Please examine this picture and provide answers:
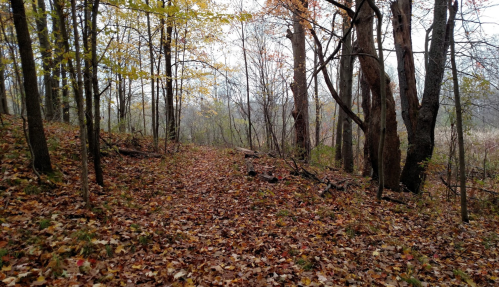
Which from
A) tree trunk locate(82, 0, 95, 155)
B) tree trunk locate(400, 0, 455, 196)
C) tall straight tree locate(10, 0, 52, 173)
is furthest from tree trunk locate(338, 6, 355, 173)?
tall straight tree locate(10, 0, 52, 173)

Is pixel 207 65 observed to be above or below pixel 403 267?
above

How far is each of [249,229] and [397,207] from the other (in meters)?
3.72

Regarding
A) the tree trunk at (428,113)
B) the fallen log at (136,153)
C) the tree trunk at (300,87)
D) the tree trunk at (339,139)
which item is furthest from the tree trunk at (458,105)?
the fallen log at (136,153)

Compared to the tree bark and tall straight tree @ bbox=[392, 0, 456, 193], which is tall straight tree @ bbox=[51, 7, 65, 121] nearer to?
the tree bark

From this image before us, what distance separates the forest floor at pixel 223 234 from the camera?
132 inches

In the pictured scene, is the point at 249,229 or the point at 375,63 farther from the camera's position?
the point at 375,63

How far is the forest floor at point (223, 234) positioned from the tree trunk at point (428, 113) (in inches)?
33.6

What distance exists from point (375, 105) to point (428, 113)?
156 cm

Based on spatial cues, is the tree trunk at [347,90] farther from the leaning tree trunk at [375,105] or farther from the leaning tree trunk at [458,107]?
the leaning tree trunk at [458,107]

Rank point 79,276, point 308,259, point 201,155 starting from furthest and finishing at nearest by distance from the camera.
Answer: point 201,155 → point 308,259 → point 79,276

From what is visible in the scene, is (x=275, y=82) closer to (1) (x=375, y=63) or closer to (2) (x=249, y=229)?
(1) (x=375, y=63)

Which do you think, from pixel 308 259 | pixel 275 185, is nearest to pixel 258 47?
pixel 275 185

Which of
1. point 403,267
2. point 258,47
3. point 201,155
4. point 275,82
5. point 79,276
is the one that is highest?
point 258,47

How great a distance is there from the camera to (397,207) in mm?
6070
